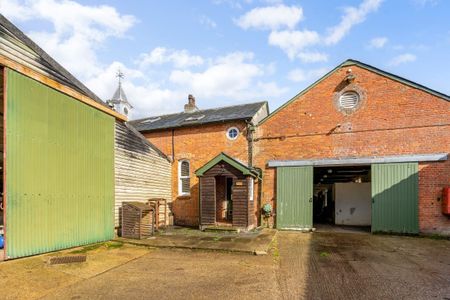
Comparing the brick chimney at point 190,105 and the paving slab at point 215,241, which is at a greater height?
the brick chimney at point 190,105

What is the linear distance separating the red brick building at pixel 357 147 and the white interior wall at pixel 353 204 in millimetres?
66

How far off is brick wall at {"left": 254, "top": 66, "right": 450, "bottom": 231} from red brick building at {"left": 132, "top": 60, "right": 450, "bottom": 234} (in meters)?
0.03

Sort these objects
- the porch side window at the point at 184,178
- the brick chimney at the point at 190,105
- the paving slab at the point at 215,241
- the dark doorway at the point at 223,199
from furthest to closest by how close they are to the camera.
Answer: the brick chimney at the point at 190,105 → the porch side window at the point at 184,178 → the dark doorway at the point at 223,199 → the paving slab at the point at 215,241

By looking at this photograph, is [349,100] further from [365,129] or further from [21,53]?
[21,53]

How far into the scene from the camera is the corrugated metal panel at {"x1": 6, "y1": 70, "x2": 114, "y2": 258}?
6965 mm

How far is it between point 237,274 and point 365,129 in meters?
8.92

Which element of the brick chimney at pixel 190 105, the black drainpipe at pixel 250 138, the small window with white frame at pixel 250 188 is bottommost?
the small window with white frame at pixel 250 188

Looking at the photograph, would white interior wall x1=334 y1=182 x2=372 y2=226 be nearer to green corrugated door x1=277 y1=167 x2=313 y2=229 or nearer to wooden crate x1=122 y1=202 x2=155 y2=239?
green corrugated door x1=277 y1=167 x2=313 y2=229


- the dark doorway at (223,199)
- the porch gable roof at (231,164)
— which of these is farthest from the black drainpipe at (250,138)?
the dark doorway at (223,199)

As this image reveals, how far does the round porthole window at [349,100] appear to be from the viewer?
12.8 metres

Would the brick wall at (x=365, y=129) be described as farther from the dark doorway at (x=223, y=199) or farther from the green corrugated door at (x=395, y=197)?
the dark doorway at (x=223, y=199)

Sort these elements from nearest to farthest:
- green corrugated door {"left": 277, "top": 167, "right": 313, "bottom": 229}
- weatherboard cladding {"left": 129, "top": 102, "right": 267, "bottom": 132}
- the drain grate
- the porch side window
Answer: the drain grate → green corrugated door {"left": 277, "top": 167, "right": 313, "bottom": 229} → weatherboard cladding {"left": 129, "top": 102, "right": 267, "bottom": 132} → the porch side window

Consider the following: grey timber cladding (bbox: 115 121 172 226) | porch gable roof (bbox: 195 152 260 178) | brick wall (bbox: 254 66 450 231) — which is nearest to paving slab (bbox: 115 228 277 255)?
grey timber cladding (bbox: 115 121 172 226)

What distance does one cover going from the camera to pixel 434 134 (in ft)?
38.1
